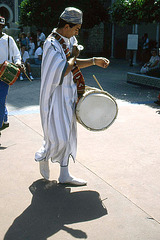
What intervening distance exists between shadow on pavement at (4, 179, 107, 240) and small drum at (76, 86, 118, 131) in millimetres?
695

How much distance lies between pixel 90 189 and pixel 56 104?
94 cm

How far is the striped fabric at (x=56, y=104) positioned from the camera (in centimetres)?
327

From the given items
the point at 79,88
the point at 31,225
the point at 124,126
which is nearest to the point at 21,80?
the point at 124,126

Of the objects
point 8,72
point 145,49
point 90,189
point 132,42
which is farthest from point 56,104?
point 145,49

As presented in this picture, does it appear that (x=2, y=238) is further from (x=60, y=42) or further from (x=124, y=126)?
(x=124, y=126)

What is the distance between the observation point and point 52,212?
10.3 feet

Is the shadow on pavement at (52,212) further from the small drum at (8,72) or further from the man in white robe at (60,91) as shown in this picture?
the small drum at (8,72)

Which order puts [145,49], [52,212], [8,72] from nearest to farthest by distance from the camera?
[52,212], [8,72], [145,49]

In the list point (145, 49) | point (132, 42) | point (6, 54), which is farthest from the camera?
point (145, 49)

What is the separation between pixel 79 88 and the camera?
139 inches

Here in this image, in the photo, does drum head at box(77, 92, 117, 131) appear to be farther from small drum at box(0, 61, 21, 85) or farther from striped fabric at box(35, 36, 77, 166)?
small drum at box(0, 61, 21, 85)

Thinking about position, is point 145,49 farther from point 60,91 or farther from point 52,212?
point 52,212

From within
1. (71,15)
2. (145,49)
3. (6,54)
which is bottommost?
(145,49)

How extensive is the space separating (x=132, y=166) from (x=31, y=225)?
1.72 m
